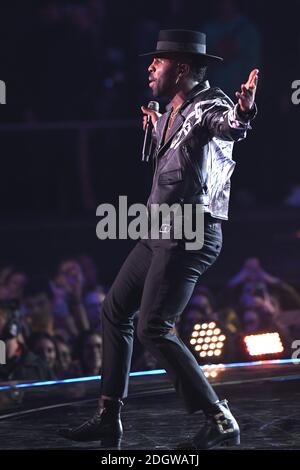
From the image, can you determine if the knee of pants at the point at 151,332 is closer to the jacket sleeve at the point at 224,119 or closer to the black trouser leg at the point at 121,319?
the black trouser leg at the point at 121,319

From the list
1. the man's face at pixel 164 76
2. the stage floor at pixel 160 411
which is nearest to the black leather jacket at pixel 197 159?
the man's face at pixel 164 76

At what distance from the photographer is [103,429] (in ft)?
15.9

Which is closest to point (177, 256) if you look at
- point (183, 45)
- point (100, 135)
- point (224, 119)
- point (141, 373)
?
point (224, 119)

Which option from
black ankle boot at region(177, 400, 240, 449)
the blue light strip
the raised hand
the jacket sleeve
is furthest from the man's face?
the blue light strip

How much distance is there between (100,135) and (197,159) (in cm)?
550

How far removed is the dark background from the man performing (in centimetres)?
507

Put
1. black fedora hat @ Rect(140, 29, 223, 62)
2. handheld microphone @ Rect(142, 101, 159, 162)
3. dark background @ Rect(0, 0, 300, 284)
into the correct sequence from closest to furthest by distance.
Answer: black fedora hat @ Rect(140, 29, 223, 62)
handheld microphone @ Rect(142, 101, 159, 162)
dark background @ Rect(0, 0, 300, 284)

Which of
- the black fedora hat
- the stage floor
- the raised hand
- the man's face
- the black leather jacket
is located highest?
the black fedora hat

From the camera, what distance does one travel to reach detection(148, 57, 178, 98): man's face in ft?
15.9

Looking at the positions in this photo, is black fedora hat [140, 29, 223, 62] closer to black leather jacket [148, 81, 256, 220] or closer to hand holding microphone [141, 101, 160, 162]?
black leather jacket [148, 81, 256, 220]

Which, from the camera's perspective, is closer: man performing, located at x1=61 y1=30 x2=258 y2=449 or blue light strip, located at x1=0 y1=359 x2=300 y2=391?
man performing, located at x1=61 y1=30 x2=258 y2=449

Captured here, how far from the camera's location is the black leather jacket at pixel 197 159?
4676mm

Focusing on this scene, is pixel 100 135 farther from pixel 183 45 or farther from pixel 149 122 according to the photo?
pixel 183 45

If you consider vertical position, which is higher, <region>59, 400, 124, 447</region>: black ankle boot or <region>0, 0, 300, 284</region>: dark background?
<region>0, 0, 300, 284</region>: dark background
